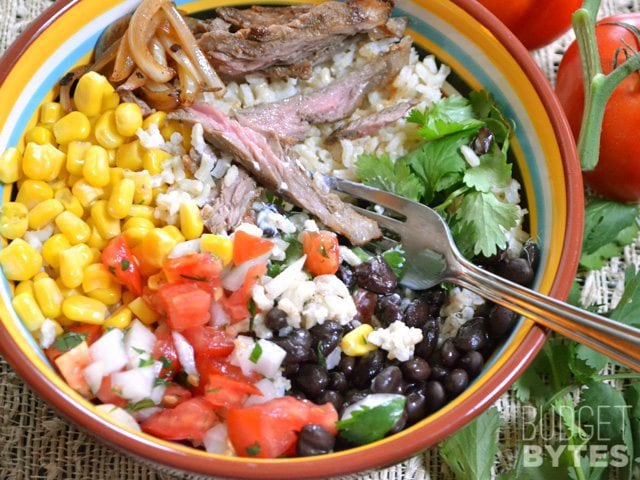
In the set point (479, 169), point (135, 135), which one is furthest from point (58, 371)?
point (479, 169)

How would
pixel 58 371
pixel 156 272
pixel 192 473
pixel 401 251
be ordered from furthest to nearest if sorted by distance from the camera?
1. pixel 401 251
2. pixel 156 272
3. pixel 58 371
4. pixel 192 473

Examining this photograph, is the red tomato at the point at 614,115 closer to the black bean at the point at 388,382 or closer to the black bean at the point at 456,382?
the black bean at the point at 456,382

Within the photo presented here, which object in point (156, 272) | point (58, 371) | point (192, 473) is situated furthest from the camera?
point (156, 272)

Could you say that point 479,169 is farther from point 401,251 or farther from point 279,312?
point 279,312

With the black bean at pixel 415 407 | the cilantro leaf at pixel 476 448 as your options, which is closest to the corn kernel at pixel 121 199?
the black bean at pixel 415 407

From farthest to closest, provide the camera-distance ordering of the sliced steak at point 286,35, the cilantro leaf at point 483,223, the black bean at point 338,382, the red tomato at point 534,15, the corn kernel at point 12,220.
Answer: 1. the red tomato at point 534,15
2. the sliced steak at point 286,35
3. the cilantro leaf at point 483,223
4. the corn kernel at point 12,220
5. the black bean at point 338,382

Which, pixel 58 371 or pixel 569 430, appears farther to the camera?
pixel 569 430
